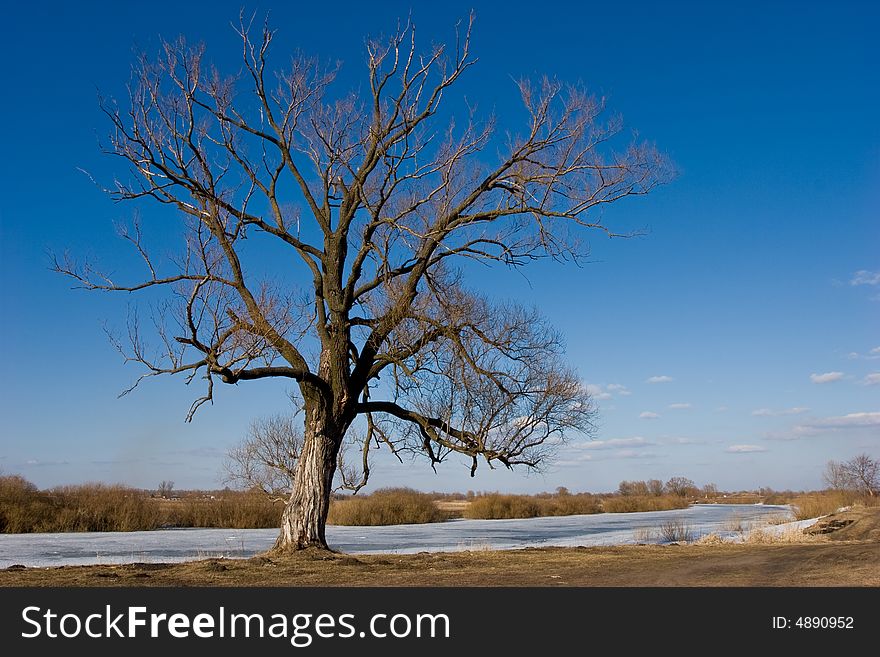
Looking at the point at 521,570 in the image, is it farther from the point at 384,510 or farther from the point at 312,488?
the point at 384,510

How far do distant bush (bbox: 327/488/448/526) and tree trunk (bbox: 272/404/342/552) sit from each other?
1087 inches

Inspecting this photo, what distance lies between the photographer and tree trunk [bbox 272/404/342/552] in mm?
17016

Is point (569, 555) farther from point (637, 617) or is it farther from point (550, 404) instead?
point (637, 617)

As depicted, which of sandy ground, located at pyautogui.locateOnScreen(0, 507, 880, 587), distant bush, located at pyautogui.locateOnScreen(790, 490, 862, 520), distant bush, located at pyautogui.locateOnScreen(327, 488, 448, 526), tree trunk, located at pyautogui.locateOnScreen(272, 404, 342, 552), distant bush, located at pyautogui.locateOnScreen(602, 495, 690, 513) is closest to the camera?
sandy ground, located at pyautogui.locateOnScreen(0, 507, 880, 587)

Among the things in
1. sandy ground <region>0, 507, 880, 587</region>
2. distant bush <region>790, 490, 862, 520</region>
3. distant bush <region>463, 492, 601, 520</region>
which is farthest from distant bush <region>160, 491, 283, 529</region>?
distant bush <region>790, 490, 862, 520</region>

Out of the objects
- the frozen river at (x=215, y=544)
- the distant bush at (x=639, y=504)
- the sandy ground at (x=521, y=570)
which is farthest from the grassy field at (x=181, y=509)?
the sandy ground at (x=521, y=570)

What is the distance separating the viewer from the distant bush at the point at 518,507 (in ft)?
179

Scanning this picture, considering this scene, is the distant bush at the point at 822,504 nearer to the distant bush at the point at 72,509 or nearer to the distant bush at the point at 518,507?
the distant bush at the point at 518,507

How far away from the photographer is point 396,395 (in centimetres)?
1856

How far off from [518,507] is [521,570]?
42.8 metres

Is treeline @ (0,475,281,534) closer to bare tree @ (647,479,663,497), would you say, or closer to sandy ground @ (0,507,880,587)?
sandy ground @ (0,507,880,587)

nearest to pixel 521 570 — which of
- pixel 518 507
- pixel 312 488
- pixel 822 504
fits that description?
pixel 312 488

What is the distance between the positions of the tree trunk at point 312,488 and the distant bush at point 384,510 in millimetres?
27610

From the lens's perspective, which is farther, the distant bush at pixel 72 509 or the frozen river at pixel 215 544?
the distant bush at pixel 72 509
